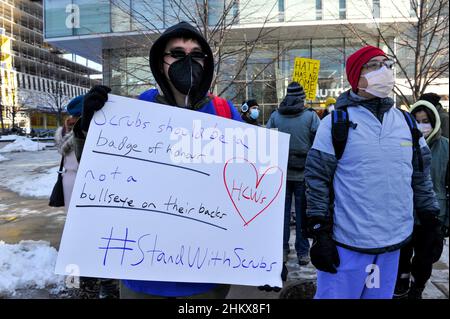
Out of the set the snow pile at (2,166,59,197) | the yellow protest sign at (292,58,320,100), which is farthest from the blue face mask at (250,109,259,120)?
the snow pile at (2,166,59,197)

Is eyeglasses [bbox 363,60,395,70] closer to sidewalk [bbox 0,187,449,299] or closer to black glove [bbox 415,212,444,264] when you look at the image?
black glove [bbox 415,212,444,264]

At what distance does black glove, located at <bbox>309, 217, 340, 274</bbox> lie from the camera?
6.34 ft

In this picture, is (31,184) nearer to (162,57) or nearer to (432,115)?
(162,57)

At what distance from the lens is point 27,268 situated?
3.97 m

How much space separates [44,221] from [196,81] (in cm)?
520

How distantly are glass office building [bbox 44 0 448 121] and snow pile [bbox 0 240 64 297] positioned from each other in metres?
3.09

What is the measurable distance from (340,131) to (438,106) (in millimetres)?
2858

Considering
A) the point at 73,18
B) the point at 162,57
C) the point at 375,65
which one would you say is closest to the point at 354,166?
the point at 375,65

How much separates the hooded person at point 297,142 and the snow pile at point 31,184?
18.9ft

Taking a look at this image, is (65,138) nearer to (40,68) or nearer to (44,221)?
(44,221)

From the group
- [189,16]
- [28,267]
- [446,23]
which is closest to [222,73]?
[189,16]

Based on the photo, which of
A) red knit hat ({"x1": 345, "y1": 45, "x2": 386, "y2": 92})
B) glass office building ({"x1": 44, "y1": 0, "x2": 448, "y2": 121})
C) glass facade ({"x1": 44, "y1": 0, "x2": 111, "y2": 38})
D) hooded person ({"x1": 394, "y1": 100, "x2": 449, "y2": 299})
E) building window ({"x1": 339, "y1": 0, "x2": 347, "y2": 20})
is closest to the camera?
red knit hat ({"x1": 345, "y1": 45, "x2": 386, "y2": 92})

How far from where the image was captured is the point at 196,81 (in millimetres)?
1835

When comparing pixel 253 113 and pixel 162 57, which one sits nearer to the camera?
pixel 162 57
